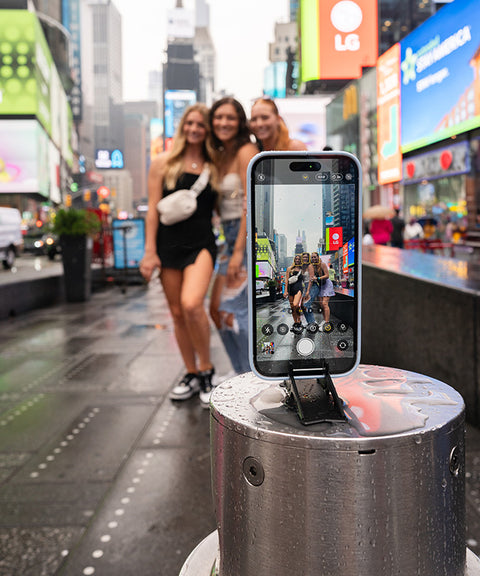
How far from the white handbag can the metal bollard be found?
2.93 metres

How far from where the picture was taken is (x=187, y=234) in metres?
4.07

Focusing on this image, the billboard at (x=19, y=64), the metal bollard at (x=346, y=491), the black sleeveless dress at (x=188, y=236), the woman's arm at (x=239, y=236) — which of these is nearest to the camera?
the metal bollard at (x=346, y=491)

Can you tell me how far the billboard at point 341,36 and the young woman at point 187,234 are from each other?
398 centimetres

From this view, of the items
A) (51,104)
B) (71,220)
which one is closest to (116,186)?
(51,104)

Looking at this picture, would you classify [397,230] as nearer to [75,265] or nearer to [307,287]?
[75,265]

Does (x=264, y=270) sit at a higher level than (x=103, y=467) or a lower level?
higher

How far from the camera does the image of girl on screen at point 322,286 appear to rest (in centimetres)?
115

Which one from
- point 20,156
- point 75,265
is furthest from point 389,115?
point 20,156

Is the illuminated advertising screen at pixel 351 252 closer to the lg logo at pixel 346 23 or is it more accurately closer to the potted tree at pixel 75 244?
the lg logo at pixel 346 23

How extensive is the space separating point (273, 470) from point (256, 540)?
0.15 m

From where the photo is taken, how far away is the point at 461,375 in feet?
12.3

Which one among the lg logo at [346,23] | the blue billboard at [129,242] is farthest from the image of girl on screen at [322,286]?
the blue billboard at [129,242]

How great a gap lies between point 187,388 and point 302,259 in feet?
11.4

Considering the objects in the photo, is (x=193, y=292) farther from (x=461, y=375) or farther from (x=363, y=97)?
(x=363, y=97)
